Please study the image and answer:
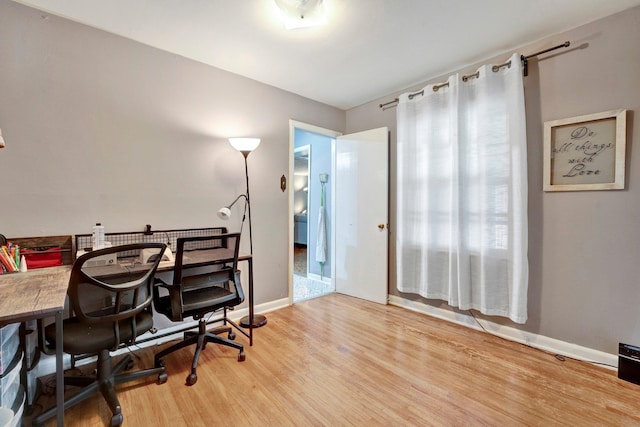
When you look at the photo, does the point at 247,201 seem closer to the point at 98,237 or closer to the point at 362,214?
the point at 98,237

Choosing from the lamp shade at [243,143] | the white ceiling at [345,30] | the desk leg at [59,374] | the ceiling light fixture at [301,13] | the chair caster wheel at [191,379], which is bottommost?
the chair caster wheel at [191,379]

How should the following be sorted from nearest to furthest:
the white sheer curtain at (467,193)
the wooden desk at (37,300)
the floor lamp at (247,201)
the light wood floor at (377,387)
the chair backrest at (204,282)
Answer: the wooden desk at (37,300) < the light wood floor at (377,387) < the chair backrest at (204,282) < the white sheer curtain at (467,193) < the floor lamp at (247,201)

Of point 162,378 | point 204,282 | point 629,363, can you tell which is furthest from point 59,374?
point 629,363

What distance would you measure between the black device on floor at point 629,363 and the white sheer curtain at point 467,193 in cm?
55

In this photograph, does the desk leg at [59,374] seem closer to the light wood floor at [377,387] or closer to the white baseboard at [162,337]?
the light wood floor at [377,387]

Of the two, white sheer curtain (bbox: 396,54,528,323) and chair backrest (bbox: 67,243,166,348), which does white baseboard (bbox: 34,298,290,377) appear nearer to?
chair backrest (bbox: 67,243,166,348)

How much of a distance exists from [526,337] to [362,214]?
6.47ft

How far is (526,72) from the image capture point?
2342 mm

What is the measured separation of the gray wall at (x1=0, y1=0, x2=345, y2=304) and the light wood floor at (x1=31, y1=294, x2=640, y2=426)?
1061 mm

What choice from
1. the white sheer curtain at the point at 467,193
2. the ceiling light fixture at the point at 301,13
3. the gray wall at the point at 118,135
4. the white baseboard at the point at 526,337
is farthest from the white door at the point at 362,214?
the ceiling light fixture at the point at 301,13

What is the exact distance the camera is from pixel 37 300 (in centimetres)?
123

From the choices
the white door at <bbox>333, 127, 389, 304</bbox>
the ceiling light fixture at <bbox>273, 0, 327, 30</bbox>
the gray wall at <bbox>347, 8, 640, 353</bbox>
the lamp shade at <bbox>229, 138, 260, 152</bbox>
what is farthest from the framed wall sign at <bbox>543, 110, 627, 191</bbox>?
the lamp shade at <bbox>229, 138, 260, 152</bbox>

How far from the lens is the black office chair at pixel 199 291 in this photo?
1856 millimetres

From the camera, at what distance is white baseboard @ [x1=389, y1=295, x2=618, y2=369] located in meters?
2.07
